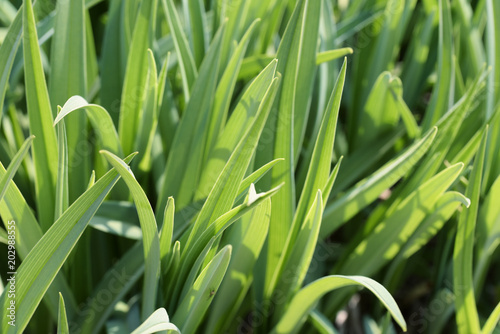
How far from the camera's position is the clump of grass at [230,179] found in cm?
55

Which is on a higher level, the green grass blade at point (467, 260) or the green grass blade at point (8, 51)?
the green grass blade at point (8, 51)

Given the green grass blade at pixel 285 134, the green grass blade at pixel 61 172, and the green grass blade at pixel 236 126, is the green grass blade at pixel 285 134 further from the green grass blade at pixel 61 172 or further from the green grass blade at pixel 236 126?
the green grass blade at pixel 61 172

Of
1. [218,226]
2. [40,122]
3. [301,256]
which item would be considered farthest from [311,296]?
[40,122]

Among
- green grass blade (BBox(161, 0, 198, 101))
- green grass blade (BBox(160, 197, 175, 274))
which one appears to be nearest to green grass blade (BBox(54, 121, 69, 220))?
green grass blade (BBox(160, 197, 175, 274))

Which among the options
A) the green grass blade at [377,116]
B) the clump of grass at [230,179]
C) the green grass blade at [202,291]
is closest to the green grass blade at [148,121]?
the clump of grass at [230,179]

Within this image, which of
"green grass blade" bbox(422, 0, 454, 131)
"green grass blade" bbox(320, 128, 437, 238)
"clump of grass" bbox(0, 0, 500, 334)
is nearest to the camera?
"clump of grass" bbox(0, 0, 500, 334)

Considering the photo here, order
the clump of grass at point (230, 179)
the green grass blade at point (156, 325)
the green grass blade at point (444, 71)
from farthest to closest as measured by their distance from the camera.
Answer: the green grass blade at point (444, 71) → the clump of grass at point (230, 179) → the green grass blade at point (156, 325)

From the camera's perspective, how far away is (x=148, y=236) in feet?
1.78

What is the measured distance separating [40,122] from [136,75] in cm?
15

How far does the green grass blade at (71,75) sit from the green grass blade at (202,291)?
239mm

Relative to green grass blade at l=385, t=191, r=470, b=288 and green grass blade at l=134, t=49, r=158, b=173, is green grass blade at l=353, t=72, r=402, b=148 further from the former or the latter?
green grass blade at l=134, t=49, r=158, b=173

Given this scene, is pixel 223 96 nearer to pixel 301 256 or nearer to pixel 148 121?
pixel 148 121

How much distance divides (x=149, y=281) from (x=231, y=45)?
38cm

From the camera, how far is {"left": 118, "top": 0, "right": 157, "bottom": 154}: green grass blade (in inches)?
27.8
